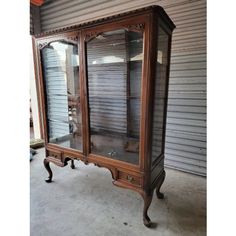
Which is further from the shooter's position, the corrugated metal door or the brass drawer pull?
the corrugated metal door

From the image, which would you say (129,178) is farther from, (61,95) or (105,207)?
(61,95)

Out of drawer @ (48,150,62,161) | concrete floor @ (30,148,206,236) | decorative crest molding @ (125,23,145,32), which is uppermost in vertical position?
decorative crest molding @ (125,23,145,32)

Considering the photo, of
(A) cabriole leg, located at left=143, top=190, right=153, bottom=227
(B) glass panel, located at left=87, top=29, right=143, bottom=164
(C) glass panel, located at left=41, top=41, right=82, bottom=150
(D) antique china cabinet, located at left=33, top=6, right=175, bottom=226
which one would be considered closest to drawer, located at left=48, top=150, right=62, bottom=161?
(D) antique china cabinet, located at left=33, top=6, right=175, bottom=226

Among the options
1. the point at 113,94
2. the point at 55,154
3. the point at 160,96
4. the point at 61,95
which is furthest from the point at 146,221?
the point at 61,95

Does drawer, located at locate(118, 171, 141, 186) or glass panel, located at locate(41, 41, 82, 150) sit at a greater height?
glass panel, located at locate(41, 41, 82, 150)

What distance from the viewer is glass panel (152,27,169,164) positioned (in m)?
1.67

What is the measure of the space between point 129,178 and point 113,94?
1.04 metres

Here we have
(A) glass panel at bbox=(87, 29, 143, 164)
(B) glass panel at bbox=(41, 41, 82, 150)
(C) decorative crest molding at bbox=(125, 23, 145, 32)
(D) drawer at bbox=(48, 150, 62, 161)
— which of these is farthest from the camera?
(D) drawer at bbox=(48, 150, 62, 161)

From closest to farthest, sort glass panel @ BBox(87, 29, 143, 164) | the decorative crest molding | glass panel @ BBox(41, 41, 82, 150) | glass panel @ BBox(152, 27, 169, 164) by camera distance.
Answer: the decorative crest molding < glass panel @ BBox(152, 27, 169, 164) < glass panel @ BBox(87, 29, 143, 164) < glass panel @ BBox(41, 41, 82, 150)

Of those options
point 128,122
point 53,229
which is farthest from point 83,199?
point 128,122

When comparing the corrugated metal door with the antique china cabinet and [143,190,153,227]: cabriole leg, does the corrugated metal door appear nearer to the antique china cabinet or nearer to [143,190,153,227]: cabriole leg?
the antique china cabinet

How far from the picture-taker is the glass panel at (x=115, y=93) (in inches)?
73.7

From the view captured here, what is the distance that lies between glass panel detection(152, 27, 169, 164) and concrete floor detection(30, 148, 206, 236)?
651 millimetres
